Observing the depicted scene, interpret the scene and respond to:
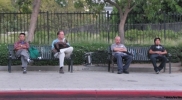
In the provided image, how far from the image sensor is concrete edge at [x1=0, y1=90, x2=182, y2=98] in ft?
31.4

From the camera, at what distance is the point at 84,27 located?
17.6m

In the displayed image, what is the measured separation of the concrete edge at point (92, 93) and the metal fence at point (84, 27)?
23.4 feet

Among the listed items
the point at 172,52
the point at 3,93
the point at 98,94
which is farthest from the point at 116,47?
the point at 3,93

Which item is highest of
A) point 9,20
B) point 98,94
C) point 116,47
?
point 9,20

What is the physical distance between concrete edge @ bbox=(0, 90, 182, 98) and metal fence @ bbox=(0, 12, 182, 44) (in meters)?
7.14

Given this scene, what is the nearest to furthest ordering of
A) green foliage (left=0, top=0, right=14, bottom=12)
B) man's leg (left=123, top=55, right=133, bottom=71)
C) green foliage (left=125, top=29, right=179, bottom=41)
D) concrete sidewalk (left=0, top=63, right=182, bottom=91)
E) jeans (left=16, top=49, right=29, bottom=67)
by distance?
concrete sidewalk (left=0, top=63, right=182, bottom=91), jeans (left=16, top=49, right=29, bottom=67), man's leg (left=123, top=55, right=133, bottom=71), green foliage (left=125, top=29, right=179, bottom=41), green foliage (left=0, top=0, right=14, bottom=12)

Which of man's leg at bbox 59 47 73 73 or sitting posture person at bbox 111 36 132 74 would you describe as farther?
sitting posture person at bbox 111 36 132 74

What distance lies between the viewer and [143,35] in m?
18.1

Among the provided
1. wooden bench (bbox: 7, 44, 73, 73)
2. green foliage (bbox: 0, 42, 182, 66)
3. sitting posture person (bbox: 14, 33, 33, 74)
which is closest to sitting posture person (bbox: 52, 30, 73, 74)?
wooden bench (bbox: 7, 44, 73, 73)

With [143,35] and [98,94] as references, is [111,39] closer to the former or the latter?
[143,35]

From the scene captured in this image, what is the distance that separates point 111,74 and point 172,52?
9.98 ft

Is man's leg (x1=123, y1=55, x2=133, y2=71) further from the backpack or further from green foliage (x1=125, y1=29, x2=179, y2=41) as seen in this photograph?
green foliage (x1=125, y1=29, x2=179, y2=41)

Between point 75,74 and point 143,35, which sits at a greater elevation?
point 143,35

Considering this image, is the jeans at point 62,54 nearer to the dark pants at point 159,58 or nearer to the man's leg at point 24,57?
the man's leg at point 24,57
